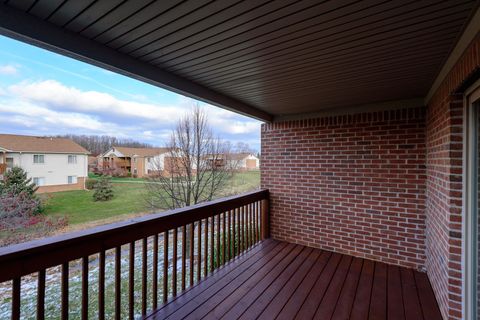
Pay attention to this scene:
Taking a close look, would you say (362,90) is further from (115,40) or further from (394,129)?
→ (115,40)

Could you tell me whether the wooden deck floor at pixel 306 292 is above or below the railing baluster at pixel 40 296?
below

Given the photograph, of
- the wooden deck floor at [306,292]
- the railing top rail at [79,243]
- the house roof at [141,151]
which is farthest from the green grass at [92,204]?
the wooden deck floor at [306,292]

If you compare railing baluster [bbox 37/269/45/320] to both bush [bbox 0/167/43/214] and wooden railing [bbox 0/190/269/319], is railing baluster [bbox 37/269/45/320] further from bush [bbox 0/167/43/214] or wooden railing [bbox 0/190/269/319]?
bush [bbox 0/167/43/214]

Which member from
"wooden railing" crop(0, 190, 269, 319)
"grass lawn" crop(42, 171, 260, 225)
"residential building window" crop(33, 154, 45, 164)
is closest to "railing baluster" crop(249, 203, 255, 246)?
"wooden railing" crop(0, 190, 269, 319)

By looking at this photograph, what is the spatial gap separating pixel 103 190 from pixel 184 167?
305cm

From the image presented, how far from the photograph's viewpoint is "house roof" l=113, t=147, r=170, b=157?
4.67 metres

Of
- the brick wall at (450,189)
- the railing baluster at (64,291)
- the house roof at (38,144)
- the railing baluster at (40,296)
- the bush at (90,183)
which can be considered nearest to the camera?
the railing baluster at (40,296)

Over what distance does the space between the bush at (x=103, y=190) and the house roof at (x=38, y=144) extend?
1086 millimetres

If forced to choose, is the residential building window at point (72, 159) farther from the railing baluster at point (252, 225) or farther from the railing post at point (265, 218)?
the railing post at point (265, 218)

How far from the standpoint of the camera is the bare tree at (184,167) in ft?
25.5

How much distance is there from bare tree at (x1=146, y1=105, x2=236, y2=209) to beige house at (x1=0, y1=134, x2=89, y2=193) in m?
3.82

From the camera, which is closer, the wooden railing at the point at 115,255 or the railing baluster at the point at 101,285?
the wooden railing at the point at 115,255

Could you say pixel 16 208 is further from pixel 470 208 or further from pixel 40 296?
pixel 470 208

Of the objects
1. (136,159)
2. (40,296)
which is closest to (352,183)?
(40,296)
